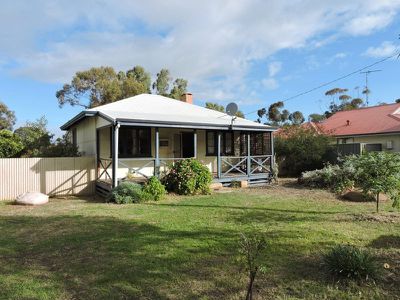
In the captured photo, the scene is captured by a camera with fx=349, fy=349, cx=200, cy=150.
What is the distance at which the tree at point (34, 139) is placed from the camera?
789 inches

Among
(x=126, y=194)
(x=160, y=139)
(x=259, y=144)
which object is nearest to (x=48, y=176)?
(x=126, y=194)

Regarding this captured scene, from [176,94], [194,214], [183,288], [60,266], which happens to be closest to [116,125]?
[194,214]

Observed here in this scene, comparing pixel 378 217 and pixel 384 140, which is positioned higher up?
pixel 384 140

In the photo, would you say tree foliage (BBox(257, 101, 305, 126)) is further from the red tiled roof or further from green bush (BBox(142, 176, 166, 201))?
green bush (BBox(142, 176, 166, 201))

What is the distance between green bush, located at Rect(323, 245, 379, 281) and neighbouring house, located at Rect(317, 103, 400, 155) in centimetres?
1767

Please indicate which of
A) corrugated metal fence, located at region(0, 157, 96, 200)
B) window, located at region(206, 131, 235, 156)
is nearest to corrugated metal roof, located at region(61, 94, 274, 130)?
window, located at region(206, 131, 235, 156)

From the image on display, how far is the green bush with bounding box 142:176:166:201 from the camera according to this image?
1171cm

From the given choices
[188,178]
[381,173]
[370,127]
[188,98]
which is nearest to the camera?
[381,173]

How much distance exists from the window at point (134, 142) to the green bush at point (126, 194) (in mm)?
3144

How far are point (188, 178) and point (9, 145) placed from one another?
11937 millimetres

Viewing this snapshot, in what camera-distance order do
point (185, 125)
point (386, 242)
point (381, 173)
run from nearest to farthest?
1. point (386, 242)
2. point (381, 173)
3. point (185, 125)

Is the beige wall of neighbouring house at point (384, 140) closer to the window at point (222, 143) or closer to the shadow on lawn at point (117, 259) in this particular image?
the window at point (222, 143)

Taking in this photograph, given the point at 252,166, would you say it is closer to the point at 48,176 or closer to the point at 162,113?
the point at 162,113

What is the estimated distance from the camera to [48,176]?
13422 mm
